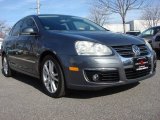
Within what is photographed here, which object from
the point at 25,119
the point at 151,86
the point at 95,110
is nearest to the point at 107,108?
the point at 95,110

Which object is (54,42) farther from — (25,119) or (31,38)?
(25,119)

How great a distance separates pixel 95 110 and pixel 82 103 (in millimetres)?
472

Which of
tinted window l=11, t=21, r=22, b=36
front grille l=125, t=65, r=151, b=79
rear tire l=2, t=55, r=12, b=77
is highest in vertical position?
tinted window l=11, t=21, r=22, b=36

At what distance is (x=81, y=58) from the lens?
476 cm

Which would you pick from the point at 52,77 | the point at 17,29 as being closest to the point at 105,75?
the point at 52,77

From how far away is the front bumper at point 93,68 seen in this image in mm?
4715

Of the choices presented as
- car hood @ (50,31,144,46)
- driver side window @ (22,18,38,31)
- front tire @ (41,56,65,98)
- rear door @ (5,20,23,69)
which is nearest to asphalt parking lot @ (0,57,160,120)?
front tire @ (41,56,65,98)

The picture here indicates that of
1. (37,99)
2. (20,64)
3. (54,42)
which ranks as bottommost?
(37,99)

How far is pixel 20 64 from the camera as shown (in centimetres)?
664

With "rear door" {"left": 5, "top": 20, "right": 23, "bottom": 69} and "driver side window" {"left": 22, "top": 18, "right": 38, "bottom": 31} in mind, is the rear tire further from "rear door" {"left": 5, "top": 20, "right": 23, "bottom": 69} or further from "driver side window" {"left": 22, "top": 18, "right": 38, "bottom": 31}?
"driver side window" {"left": 22, "top": 18, "right": 38, "bottom": 31}

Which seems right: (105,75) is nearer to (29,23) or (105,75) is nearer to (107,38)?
(107,38)

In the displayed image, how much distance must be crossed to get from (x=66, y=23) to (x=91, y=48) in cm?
157

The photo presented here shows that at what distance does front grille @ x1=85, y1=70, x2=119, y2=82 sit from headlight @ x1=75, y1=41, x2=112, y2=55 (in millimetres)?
288

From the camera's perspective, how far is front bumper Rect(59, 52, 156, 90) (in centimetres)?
471
